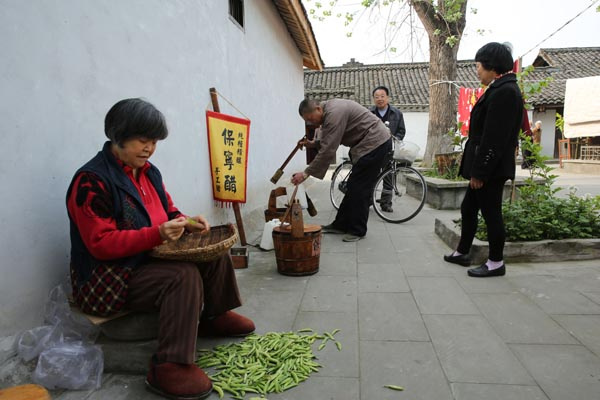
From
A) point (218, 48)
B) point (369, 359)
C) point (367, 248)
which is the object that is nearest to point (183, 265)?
point (369, 359)

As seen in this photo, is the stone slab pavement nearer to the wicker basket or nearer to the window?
the wicker basket

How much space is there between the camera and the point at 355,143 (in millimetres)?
5219

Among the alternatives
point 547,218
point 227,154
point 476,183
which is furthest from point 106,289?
point 547,218

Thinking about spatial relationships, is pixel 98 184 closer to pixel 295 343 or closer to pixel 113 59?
pixel 113 59

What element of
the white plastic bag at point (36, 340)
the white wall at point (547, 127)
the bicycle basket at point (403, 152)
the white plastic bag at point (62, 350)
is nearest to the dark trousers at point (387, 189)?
the bicycle basket at point (403, 152)

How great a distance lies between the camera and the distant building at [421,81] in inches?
922

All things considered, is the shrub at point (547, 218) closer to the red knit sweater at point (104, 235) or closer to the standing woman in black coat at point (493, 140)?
the standing woman in black coat at point (493, 140)

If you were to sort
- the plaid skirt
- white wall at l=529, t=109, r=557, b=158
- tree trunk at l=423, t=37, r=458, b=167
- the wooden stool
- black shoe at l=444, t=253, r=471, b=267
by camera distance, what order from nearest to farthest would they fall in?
the wooden stool → the plaid skirt → black shoe at l=444, t=253, r=471, b=267 → tree trunk at l=423, t=37, r=458, b=167 → white wall at l=529, t=109, r=557, b=158

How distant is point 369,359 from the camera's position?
7.98 ft

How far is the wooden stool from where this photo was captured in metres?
1.87

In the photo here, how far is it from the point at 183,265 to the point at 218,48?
349cm

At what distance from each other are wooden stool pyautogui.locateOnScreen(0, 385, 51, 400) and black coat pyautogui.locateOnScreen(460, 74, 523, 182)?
337 centimetres

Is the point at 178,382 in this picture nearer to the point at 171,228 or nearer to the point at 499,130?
the point at 171,228

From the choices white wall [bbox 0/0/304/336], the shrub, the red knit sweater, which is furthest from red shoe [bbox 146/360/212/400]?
the shrub
